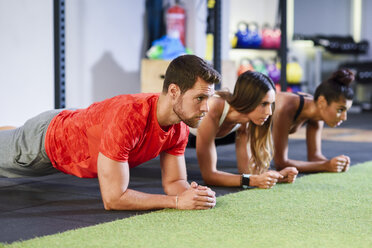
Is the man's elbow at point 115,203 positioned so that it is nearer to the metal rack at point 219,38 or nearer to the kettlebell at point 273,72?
the metal rack at point 219,38

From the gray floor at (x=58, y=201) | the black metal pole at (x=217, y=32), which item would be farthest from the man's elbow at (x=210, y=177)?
the black metal pole at (x=217, y=32)

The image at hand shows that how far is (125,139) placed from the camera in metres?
1.90

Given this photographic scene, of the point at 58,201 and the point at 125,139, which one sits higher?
the point at 125,139

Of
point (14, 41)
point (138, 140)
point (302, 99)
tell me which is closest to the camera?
point (138, 140)

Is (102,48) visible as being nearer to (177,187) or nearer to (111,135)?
(177,187)

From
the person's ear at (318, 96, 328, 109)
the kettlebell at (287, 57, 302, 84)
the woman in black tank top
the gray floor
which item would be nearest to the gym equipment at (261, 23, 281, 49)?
the kettlebell at (287, 57, 302, 84)

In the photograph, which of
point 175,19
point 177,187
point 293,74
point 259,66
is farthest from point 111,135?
point 293,74

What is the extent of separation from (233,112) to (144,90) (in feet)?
8.38

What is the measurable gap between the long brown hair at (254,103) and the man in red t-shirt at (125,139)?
1.44ft

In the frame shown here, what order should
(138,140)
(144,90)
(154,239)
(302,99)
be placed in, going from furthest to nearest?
1. (144,90)
2. (302,99)
3. (138,140)
4. (154,239)

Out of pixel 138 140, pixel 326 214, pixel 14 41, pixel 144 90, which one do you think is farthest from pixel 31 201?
pixel 144 90

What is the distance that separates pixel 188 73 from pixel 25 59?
3.01 metres

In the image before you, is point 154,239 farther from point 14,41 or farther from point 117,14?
point 117,14

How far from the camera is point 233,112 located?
8.61 feet
